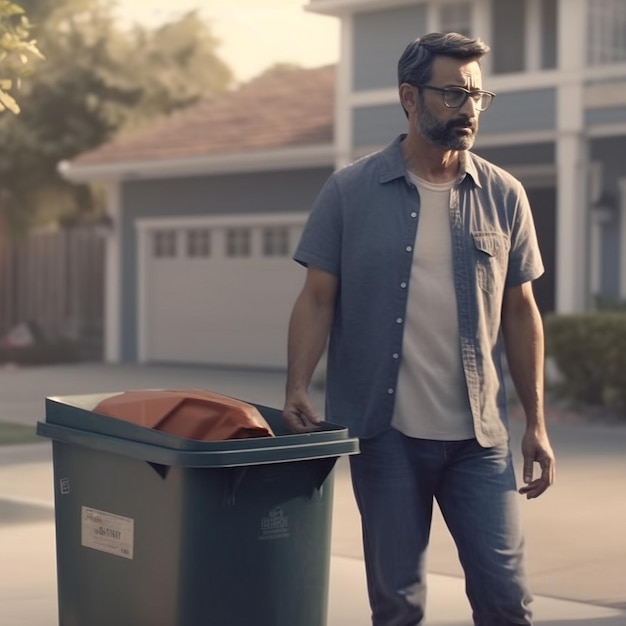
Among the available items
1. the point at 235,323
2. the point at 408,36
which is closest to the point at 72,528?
the point at 408,36

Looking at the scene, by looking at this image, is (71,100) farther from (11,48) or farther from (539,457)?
(539,457)

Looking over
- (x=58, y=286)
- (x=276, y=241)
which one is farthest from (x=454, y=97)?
(x=58, y=286)

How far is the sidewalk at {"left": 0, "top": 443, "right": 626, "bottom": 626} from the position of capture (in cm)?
644

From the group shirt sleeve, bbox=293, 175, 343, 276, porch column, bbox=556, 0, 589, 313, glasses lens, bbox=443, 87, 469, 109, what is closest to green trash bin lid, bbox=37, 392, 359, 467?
shirt sleeve, bbox=293, 175, 343, 276

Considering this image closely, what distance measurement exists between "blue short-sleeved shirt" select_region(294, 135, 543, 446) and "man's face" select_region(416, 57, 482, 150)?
156 mm

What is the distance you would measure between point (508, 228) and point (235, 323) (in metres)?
17.3

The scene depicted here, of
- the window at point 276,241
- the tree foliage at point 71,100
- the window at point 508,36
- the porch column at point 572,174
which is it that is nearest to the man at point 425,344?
the porch column at point 572,174

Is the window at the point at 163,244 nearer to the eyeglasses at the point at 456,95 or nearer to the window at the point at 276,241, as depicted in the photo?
the window at the point at 276,241

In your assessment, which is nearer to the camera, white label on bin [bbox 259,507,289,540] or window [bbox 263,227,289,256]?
white label on bin [bbox 259,507,289,540]

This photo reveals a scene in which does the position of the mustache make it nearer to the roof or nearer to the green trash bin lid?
the green trash bin lid

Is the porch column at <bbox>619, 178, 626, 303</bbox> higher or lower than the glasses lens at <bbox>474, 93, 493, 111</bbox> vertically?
lower

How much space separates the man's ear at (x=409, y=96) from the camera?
454 cm

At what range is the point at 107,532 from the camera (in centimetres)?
445

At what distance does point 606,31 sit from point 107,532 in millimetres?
14280
